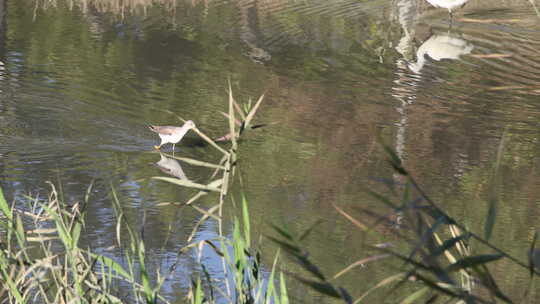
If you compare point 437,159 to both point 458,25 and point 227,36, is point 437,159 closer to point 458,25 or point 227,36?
point 227,36

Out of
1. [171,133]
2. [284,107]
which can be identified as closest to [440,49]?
[284,107]

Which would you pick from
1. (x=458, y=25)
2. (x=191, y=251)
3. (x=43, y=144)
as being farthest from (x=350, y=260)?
(x=458, y=25)

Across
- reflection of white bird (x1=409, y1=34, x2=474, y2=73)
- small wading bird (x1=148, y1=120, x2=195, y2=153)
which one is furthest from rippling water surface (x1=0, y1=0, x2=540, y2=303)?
small wading bird (x1=148, y1=120, x2=195, y2=153)

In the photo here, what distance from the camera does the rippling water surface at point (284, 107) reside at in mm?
6758

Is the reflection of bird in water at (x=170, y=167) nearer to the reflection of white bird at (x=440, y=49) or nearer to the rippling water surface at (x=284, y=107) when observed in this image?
the rippling water surface at (x=284, y=107)

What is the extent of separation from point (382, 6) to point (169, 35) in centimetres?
453

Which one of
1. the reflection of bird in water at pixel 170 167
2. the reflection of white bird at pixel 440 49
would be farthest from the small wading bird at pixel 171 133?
the reflection of white bird at pixel 440 49

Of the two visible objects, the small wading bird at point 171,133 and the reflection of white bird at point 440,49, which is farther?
the reflection of white bird at point 440,49

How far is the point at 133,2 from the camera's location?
15828mm

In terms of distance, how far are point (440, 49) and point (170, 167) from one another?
242 inches

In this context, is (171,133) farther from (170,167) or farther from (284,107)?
(284,107)

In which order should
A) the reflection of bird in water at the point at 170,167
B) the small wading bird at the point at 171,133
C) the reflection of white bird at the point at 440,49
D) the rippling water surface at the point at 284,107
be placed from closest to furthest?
the rippling water surface at the point at 284,107 → the reflection of bird in water at the point at 170,167 → the small wading bird at the point at 171,133 → the reflection of white bird at the point at 440,49

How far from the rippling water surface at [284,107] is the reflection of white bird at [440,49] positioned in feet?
0.13

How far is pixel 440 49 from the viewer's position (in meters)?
12.8
